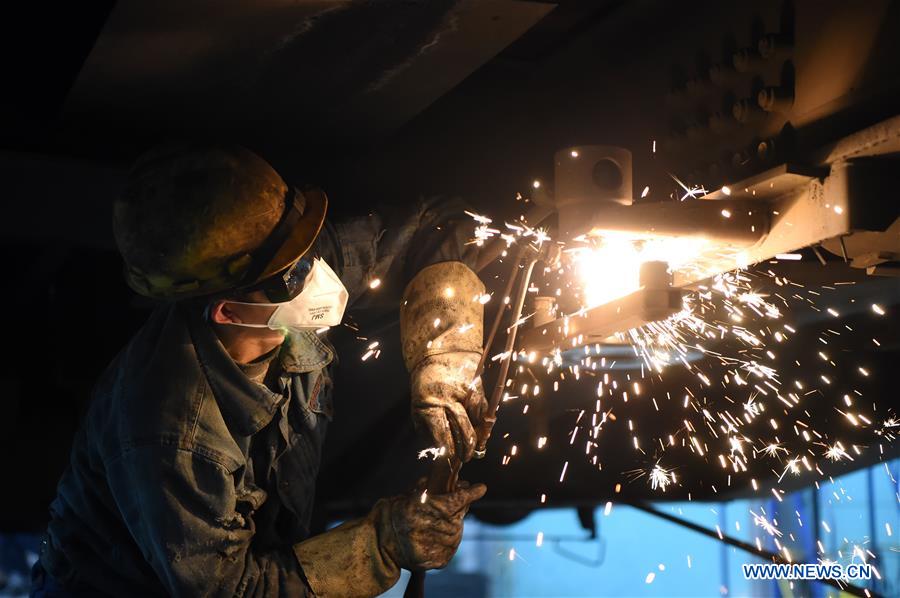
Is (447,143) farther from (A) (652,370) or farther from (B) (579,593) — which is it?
(B) (579,593)

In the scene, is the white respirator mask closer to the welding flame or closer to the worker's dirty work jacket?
the worker's dirty work jacket

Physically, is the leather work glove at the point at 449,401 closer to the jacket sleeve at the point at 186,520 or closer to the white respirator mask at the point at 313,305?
the white respirator mask at the point at 313,305

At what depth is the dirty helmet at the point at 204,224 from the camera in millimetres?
2117

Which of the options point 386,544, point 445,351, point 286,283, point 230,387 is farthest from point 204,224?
point 386,544

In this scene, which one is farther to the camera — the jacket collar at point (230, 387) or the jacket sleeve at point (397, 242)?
the jacket sleeve at point (397, 242)

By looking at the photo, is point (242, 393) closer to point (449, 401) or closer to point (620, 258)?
point (449, 401)

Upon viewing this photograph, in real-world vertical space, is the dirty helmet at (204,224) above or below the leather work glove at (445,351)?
above

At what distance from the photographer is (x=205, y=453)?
2.15 m

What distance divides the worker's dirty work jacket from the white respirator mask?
0.15 m

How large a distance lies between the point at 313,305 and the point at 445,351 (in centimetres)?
34

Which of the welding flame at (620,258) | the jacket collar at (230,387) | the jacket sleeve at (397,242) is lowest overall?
the jacket collar at (230,387)

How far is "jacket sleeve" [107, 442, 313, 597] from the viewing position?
212 cm

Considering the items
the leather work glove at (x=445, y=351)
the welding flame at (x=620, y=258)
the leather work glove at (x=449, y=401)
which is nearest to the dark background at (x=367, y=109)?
the welding flame at (x=620, y=258)

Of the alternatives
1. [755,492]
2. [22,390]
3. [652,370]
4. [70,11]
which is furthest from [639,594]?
[70,11]
